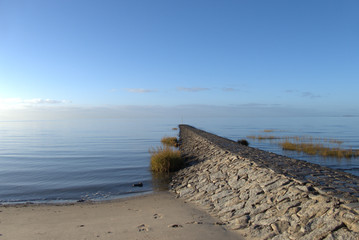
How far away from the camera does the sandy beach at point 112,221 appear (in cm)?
596

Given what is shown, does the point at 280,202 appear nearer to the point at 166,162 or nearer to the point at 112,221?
the point at 112,221

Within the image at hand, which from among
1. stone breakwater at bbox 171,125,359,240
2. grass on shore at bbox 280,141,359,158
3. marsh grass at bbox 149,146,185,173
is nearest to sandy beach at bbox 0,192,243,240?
stone breakwater at bbox 171,125,359,240

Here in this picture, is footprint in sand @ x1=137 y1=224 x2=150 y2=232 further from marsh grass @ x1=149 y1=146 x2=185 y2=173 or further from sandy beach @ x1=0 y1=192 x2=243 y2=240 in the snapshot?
marsh grass @ x1=149 y1=146 x2=185 y2=173

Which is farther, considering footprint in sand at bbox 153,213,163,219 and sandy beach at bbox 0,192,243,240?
footprint in sand at bbox 153,213,163,219

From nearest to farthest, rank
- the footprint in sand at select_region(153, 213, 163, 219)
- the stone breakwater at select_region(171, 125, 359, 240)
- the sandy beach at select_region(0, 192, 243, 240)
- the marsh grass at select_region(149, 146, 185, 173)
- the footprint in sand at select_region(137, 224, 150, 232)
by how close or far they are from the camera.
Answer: the stone breakwater at select_region(171, 125, 359, 240), the sandy beach at select_region(0, 192, 243, 240), the footprint in sand at select_region(137, 224, 150, 232), the footprint in sand at select_region(153, 213, 163, 219), the marsh grass at select_region(149, 146, 185, 173)

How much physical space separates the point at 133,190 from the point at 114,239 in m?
5.48

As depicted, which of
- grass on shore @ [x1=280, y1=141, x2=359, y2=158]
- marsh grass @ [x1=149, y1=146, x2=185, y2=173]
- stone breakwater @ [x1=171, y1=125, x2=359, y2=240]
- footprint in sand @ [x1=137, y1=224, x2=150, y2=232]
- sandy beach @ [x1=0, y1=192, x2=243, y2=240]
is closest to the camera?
stone breakwater @ [x1=171, y1=125, x2=359, y2=240]

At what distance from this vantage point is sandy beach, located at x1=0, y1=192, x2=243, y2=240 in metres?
5.96

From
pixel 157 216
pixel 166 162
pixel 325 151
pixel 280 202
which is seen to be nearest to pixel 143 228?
pixel 157 216

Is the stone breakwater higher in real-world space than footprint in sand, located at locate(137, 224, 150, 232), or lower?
higher

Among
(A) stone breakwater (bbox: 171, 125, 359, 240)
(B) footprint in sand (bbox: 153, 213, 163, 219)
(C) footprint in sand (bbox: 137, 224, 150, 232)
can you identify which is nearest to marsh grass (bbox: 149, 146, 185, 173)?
(A) stone breakwater (bbox: 171, 125, 359, 240)

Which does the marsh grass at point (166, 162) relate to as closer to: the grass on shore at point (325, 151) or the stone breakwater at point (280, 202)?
the stone breakwater at point (280, 202)

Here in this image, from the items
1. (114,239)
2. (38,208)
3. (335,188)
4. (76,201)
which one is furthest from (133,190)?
(335,188)

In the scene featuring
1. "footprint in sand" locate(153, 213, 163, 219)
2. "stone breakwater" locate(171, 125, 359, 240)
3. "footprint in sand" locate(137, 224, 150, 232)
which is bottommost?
"footprint in sand" locate(153, 213, 163, 219)
